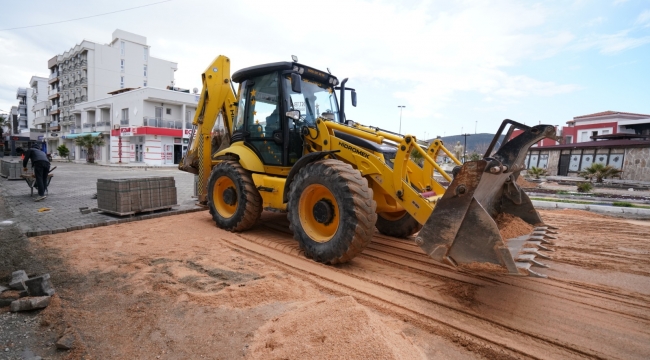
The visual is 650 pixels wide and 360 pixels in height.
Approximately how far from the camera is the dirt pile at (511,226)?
4.31 m

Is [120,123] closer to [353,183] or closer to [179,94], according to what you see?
[179,94]

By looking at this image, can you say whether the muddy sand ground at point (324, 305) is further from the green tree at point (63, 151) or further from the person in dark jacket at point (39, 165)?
the green tree at point (63, 151)

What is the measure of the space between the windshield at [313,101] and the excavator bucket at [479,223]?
289 centimetres

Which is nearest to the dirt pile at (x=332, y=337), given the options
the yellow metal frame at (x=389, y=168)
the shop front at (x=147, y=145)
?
the yellow metal frame at (x=389, y=168)

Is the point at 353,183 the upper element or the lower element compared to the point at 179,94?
lower

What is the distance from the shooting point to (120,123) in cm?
3972

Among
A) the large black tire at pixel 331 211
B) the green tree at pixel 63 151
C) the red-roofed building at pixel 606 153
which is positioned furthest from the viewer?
the green tree at pixel 63 151

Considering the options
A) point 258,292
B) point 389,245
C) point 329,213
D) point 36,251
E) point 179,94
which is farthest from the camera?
point 179,94

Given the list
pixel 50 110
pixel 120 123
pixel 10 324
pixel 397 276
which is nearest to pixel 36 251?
pixel 10 324

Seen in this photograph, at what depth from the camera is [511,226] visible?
445 centimetres

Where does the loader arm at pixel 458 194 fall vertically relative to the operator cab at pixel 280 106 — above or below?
below

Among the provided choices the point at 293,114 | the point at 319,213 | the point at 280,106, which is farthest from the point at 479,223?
the point at 280,106

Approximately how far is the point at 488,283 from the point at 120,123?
44334 millimetres

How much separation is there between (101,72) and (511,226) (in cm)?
5828
